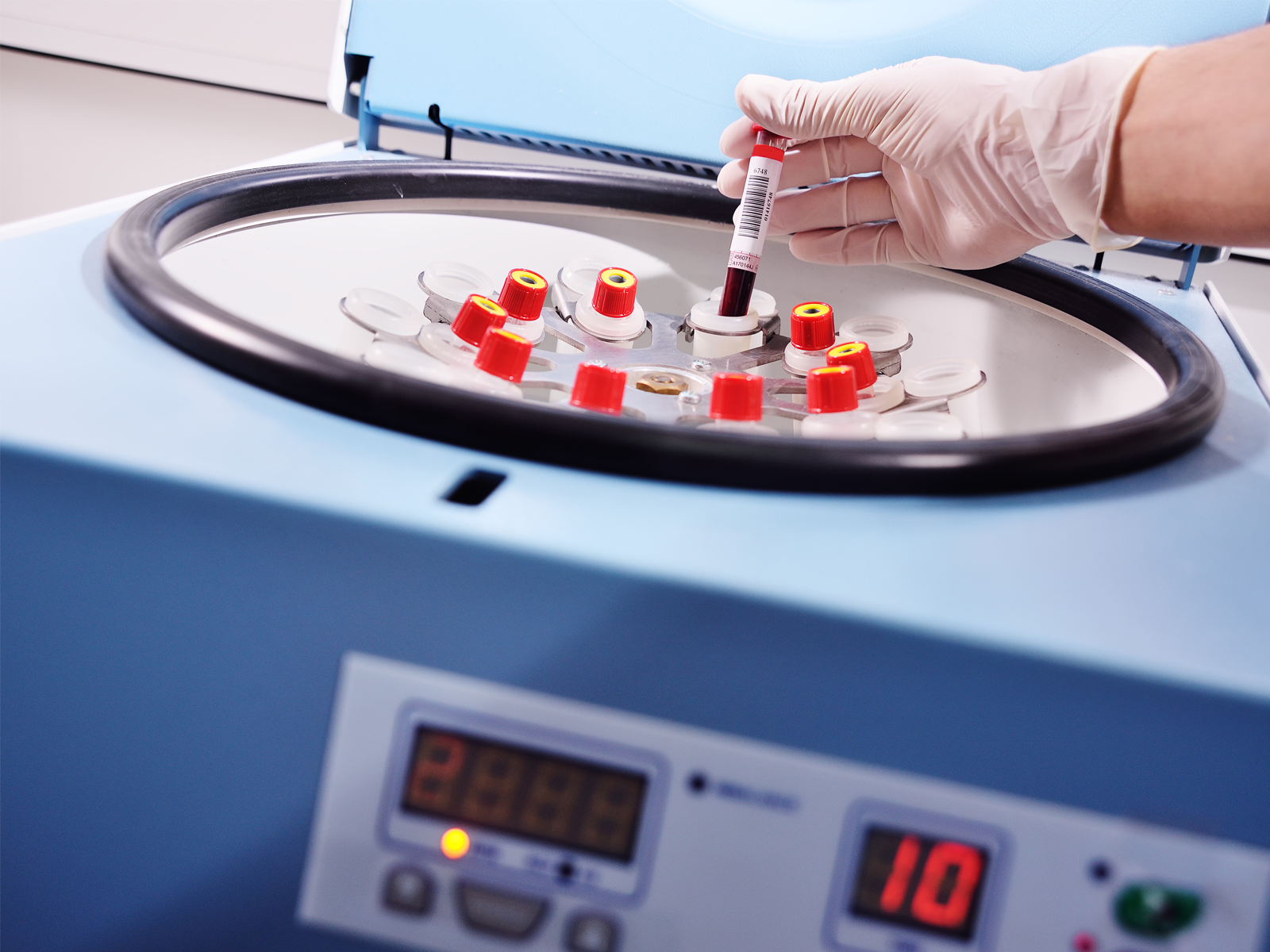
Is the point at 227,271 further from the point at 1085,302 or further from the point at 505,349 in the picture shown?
the point at 1085,302

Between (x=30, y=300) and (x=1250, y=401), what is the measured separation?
91cm

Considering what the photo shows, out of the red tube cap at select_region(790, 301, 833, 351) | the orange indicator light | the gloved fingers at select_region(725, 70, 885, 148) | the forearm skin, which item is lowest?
the orange indicator light

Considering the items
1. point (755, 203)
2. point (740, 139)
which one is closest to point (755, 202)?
point (755, 203)

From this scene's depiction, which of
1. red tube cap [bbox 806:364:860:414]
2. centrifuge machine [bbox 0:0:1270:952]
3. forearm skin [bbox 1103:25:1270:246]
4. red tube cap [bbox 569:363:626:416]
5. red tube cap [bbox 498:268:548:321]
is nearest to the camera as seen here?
centrifuge machine [bbox 0:0:1270:952]

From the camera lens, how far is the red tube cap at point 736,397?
0.84 metres

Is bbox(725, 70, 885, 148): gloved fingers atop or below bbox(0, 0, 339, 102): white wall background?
atop

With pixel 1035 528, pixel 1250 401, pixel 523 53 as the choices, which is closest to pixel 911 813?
pixel 1035 528

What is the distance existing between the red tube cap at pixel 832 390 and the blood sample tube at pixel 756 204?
0.55ft

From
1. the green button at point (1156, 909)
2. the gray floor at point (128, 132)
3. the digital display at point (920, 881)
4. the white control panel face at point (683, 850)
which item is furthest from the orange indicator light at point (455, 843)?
Answer: the gray floor at point (128, 132)

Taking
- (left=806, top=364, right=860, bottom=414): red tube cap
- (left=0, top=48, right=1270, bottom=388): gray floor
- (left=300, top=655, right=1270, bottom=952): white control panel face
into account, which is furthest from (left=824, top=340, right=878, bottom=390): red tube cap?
(left=0, top=48, right=1270, bottom=388): gray floor

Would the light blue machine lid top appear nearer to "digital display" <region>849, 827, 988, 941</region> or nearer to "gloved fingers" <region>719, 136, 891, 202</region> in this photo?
"gloved fingers" <region>719, 136, 891, 202</region>

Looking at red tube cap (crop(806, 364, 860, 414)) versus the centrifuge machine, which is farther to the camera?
red tube cap (crop(806, 364, 860, 414))

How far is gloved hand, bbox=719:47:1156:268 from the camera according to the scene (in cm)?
79

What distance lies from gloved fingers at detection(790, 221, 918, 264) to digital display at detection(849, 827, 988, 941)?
0.79 metres
